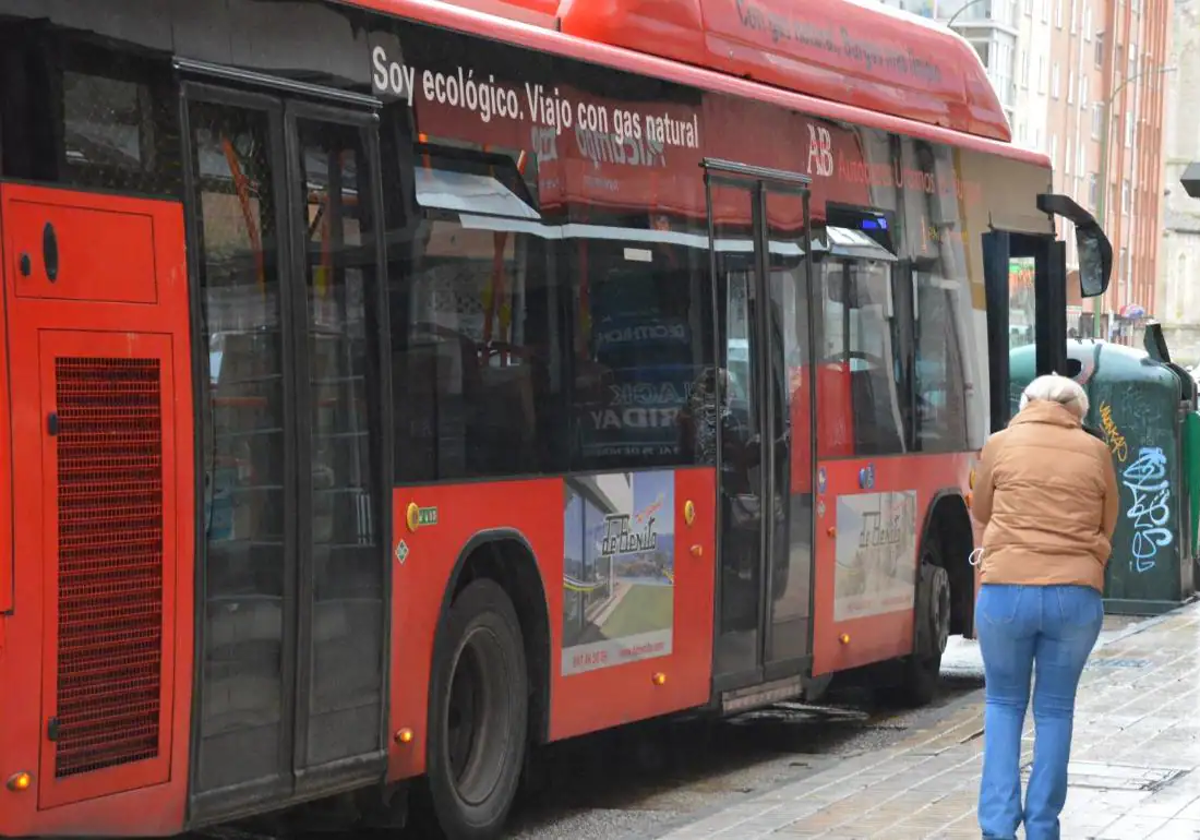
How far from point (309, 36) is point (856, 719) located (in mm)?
6675

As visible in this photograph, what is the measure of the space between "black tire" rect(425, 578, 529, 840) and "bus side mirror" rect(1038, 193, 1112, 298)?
6792 mm

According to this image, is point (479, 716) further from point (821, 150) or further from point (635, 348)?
point (821, 150)

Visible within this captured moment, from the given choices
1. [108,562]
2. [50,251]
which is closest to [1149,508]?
[108,562]

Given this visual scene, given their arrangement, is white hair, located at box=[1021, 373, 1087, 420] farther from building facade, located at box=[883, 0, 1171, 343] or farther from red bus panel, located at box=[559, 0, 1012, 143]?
building facade, located at box=[883, 0, 1171, 343]

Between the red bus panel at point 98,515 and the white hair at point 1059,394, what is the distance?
3.20m

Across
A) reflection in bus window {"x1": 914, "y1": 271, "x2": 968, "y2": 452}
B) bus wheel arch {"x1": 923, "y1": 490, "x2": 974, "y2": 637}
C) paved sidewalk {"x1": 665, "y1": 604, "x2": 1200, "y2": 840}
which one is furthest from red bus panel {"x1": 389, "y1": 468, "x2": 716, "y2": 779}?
bus wheel arch {"x1": 923, "y1": 490, "x2": 974, "y2": 637}

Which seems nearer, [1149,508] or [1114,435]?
[1149,508]

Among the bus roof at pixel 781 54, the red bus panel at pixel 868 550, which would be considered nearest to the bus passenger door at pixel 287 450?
the bus roof at pixel 781 54

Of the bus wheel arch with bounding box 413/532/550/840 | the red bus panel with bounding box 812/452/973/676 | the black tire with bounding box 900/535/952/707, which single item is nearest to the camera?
the bus wheel arch with bounding box 413/532/550/840

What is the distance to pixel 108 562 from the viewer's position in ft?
23.3

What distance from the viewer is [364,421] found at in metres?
8.49

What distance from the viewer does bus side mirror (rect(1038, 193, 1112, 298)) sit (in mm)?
15531

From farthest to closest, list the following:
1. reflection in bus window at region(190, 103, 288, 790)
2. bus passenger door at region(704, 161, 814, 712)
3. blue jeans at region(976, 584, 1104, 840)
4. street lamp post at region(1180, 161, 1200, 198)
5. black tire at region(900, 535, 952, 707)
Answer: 1. street lamp post at region(1180, 161, 1200, 198)
2. black tire at region(900, 535, 952, 707)
3. bus passenger door at region(704, 161, 814, 712)
4. blue jeans at region(976, 584, 1104, 840)
5. reflection in bus window at region(190, 103, 288, 790)

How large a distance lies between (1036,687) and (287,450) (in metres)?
2.84
